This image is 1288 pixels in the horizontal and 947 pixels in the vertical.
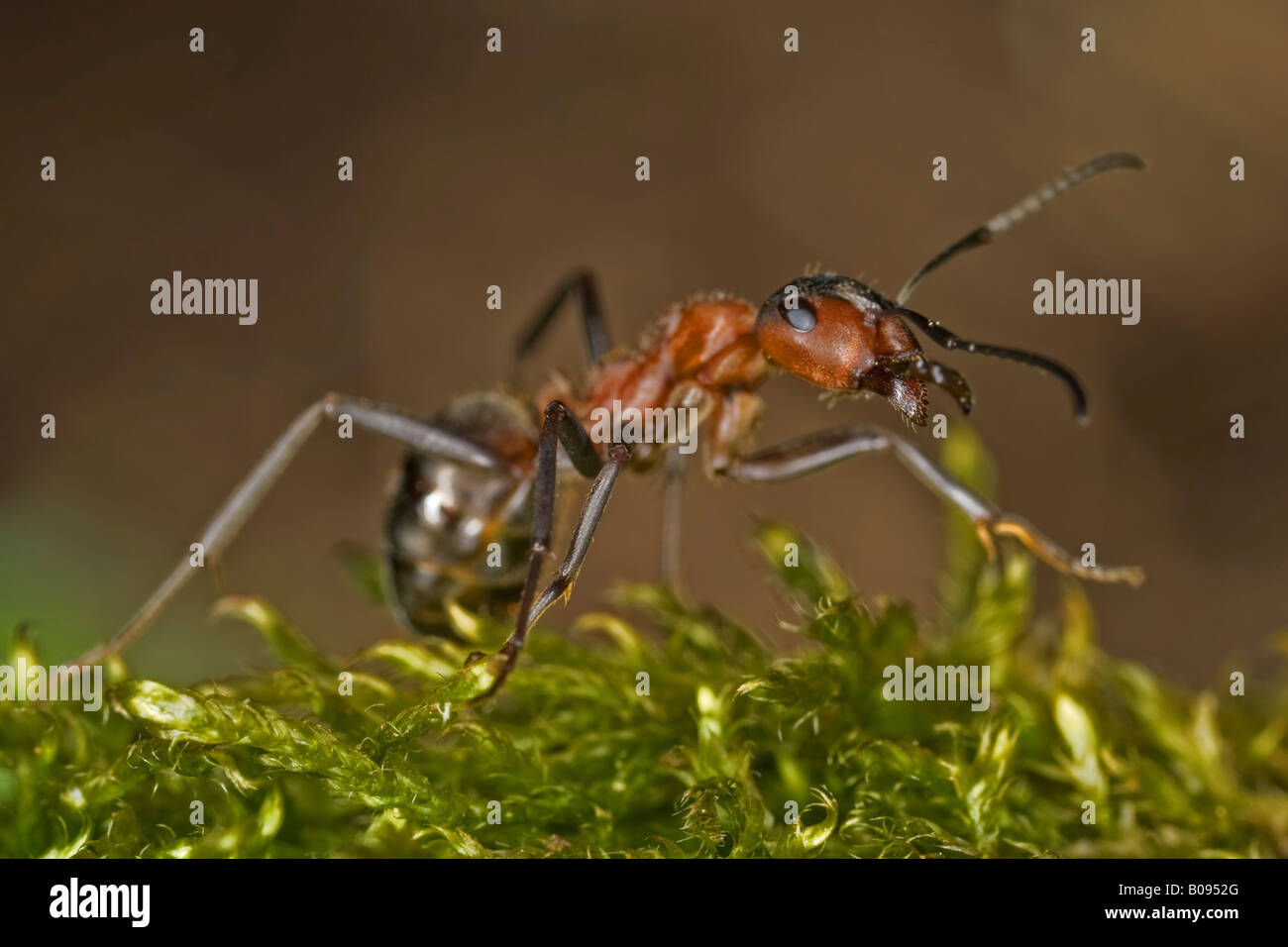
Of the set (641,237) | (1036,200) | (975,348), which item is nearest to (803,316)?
(975,348)

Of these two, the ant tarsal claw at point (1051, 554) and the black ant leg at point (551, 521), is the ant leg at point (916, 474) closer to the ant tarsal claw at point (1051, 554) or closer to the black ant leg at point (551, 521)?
the ant tarsal claw at point (1051, 554)

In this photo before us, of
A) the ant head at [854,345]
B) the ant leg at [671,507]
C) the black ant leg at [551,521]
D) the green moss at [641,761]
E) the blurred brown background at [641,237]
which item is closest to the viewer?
the green moss at [641,761]

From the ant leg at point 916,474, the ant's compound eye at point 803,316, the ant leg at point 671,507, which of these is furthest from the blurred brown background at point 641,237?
the ant's compound eye at point 803,316

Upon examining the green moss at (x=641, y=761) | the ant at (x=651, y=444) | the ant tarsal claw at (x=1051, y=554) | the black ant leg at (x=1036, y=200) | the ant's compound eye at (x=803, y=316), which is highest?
the black ant leg at (x=1036, y=200)

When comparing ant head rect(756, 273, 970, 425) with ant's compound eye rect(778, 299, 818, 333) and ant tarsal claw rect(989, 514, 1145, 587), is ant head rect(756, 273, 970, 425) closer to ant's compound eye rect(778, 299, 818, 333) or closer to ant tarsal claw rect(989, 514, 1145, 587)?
ant's compound eye rect(778, 299, 818, 333)

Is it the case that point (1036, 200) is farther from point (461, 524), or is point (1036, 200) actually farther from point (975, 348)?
point (461, 524)
